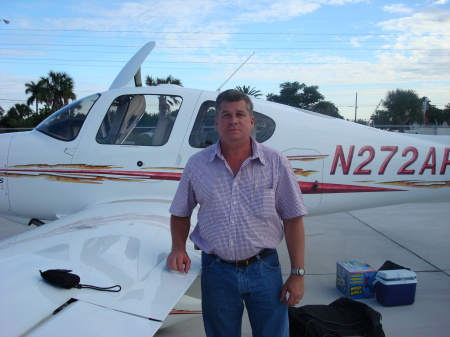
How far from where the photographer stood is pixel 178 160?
13.2ft

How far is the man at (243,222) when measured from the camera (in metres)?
1.94

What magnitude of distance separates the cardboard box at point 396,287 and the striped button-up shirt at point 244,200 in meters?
2.16

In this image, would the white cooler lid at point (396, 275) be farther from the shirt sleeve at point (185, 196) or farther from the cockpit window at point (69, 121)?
the cockpit window at point (69, 121)

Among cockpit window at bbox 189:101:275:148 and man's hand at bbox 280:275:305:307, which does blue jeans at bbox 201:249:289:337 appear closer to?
man's hand at bbox 280:275:305:307

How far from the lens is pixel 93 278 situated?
7.36 feet

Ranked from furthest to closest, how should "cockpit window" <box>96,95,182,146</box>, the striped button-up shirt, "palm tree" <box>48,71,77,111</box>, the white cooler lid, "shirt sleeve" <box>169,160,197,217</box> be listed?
"palm tree" <box>48,71,77,111</box> < "cockpit window" <box>96,95,182,146</box> < the white cooler lid < "shirt sleeve" <box>169,160,197,217</box> < the striped button-up shirt

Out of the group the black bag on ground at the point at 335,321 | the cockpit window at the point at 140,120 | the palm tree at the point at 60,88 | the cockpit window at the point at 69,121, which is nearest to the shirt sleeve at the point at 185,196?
the black bag on ground at the point at 335,321

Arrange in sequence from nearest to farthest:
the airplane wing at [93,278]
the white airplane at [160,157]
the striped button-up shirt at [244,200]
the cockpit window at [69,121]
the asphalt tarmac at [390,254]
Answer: the airplane wing at [93,278] → the striped button-up shirt at [244,200] → the asphalt tarmac at [390,254] → the white airplane at [160,157] → the cockpit window at [69,121]

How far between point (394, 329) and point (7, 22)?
1978 cm

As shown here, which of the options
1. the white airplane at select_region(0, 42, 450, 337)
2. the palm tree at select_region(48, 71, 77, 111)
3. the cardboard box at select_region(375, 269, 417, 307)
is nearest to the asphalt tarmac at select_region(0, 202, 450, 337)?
the cardboard box at select_region(375, 269, 417, 307)

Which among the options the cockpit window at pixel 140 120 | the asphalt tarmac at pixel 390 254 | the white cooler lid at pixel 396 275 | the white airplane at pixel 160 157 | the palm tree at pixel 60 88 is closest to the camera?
the asphalt tarmac at pixel 390 254

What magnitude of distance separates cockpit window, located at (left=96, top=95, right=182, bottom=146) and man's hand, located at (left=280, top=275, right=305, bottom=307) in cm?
247

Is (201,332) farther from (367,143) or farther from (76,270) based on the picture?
(367,143)

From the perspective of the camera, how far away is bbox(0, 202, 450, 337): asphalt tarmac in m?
3.39
